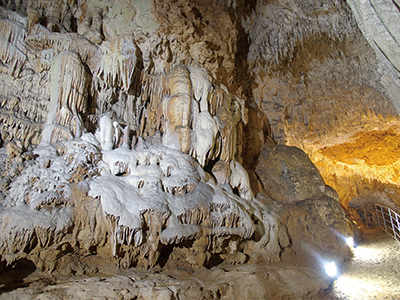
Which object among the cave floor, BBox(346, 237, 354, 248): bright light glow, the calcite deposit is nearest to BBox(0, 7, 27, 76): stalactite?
the calcite deposit

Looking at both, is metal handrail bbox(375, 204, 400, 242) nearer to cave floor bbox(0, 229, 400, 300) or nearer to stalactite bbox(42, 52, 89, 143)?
cave floor bbox(0, 229, 400, 300)

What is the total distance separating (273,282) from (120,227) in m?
2.98

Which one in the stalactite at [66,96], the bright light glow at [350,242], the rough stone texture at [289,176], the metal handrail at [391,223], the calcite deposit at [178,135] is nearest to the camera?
the calcite deposit at [178,135]

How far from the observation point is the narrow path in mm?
4984

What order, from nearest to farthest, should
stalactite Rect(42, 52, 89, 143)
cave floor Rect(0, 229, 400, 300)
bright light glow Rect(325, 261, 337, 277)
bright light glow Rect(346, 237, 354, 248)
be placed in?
cave floor Rect(0, 229, 400, 300)
stalactite Rect(42, 52, 89, 143)
bright light glow Rect(325, 261, 337, 277)
bright light glow Rect(346, 237, 354, 248)

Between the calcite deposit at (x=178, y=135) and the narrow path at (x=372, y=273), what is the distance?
16.7 inches

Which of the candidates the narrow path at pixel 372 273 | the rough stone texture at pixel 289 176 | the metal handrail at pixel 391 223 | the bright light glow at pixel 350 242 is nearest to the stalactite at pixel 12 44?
the rough stone texture at pixel 289 176

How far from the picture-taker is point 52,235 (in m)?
3.82

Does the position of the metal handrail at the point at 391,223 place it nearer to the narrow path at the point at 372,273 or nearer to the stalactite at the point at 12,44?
the narrow path at the point at 372,273

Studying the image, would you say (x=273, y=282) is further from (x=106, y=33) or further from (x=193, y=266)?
(x=106, y=33)

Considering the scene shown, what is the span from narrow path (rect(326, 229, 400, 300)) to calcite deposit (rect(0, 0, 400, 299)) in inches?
16.7

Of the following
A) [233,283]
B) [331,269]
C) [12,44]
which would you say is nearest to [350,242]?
[331,269]

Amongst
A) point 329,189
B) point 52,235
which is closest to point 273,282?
point 52,235

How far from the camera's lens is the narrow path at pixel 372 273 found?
16.4ft
